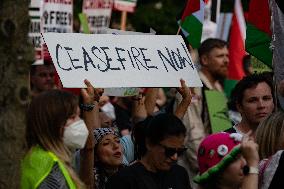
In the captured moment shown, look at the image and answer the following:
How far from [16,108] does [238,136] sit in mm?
1378

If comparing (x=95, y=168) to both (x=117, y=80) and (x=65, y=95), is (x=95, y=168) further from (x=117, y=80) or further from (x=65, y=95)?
(x=65, y=95)

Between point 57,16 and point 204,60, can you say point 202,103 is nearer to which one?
point 204,60

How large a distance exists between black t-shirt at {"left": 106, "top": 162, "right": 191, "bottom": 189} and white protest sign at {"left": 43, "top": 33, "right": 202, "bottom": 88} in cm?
77

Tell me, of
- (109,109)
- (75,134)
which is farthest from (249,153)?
(109,109)

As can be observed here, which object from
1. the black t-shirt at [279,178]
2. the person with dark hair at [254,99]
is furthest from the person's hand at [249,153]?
the person with dark hair at [254,99]

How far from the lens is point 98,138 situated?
723cm

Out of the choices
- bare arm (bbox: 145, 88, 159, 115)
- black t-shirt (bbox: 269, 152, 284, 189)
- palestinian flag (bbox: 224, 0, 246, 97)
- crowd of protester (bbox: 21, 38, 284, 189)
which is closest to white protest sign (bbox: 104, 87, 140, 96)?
bare arm (bbox: 145, 88, 159, 115)

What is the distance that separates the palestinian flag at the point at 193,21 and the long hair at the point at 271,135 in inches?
111

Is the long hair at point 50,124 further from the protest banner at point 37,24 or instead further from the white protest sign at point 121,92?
the protest banner at point 37,24

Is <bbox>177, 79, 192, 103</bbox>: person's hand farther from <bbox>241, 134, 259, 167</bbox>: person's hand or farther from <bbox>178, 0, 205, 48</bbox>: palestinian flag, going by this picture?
<bbox>241, 134, 259, 167</bbox>: person's hand

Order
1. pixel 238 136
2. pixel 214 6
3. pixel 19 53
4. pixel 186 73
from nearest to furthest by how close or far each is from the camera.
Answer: pixel 19 53
pixel 238 136
pixel 186 73
pixel 214 6

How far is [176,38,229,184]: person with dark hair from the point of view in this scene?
9438mm

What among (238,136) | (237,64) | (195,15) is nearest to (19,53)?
(238,136)

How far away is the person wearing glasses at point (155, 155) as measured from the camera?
241 inches
